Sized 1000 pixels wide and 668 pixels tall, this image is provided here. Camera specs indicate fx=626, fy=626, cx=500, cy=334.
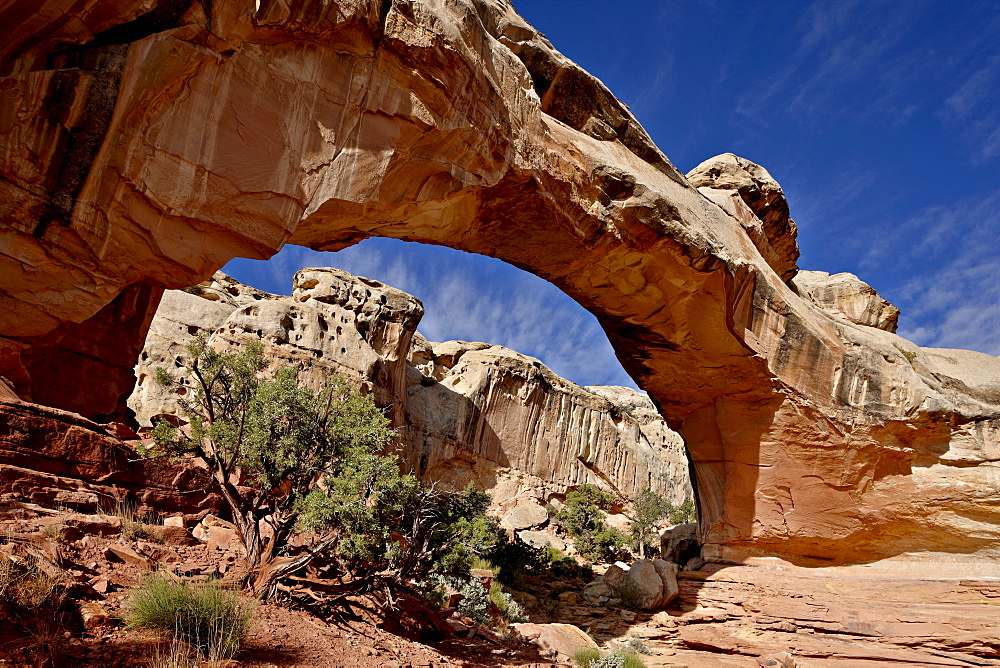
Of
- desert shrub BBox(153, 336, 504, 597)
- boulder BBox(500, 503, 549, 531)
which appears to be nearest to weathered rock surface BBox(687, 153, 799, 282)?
desert shrub BBox(153, 336, 504, 597)

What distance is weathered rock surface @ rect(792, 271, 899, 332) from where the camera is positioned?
58.8ft

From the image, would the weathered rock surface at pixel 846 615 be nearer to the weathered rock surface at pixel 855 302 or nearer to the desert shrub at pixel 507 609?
the desert shrub at pixel 507 609

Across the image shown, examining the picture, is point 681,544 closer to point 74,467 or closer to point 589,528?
point 589,528

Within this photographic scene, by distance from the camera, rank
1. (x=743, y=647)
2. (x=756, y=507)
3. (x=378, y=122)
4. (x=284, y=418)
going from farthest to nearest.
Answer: (x=756, y=507) < (x=743, y=647) < (x=284, y=418) < (x=378, y=122)

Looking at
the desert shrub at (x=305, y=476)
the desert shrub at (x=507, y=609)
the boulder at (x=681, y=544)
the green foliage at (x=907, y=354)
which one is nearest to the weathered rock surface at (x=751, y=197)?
the green foliage at (x=907, y=354)

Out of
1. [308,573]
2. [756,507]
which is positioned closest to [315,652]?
[308,573]

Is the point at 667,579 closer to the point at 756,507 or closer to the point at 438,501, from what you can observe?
the point at 756,507

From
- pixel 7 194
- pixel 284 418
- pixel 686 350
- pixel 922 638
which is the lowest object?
pixel 922 638

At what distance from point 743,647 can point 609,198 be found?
30.4 feet

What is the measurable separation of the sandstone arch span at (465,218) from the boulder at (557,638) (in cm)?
490

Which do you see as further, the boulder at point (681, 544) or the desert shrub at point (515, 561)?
the boulder at point (681, 544)

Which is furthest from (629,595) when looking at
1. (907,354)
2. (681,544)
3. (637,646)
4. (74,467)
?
(74,467)

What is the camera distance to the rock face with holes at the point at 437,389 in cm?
2034

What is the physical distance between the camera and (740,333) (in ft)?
42.9
